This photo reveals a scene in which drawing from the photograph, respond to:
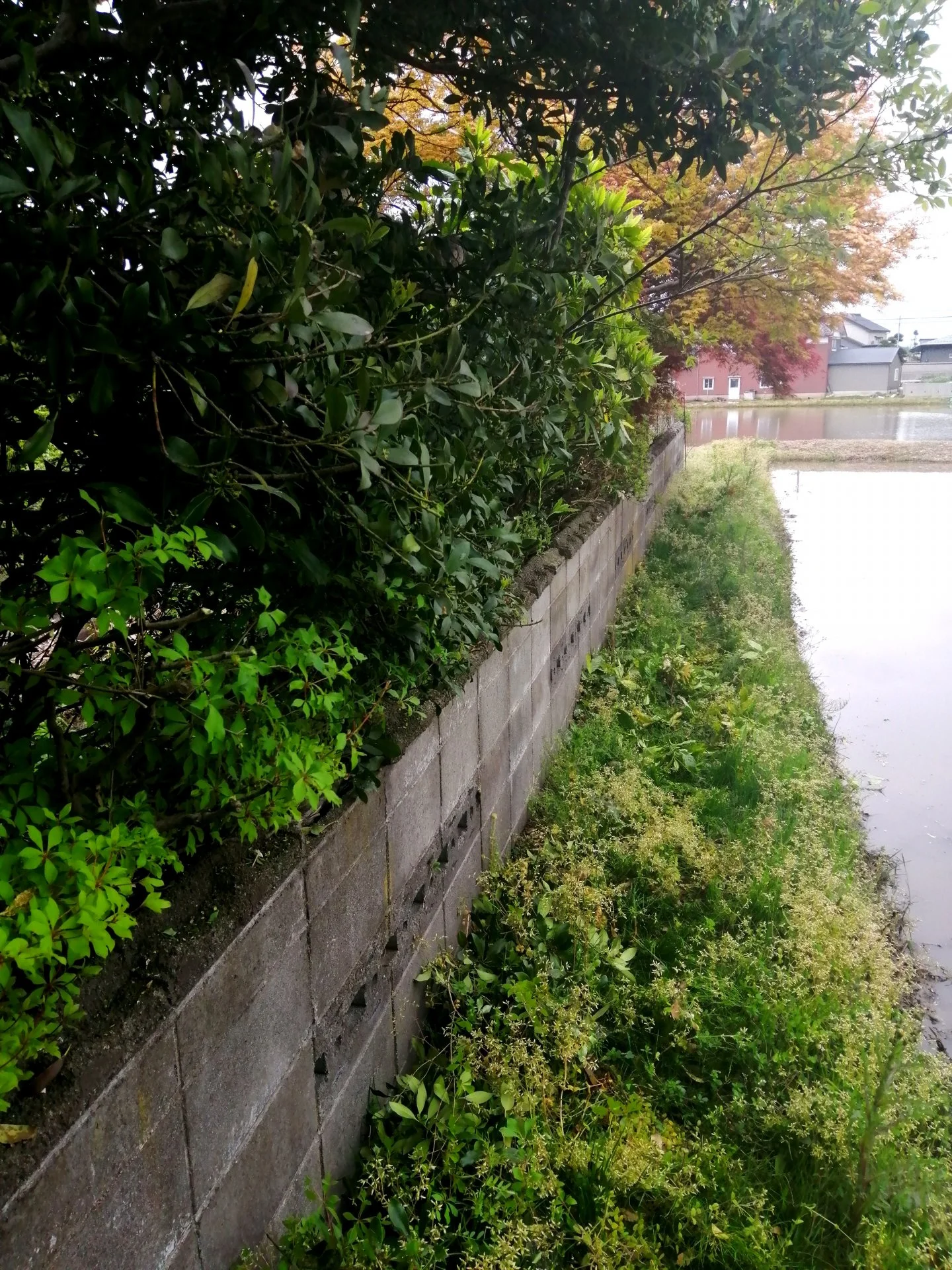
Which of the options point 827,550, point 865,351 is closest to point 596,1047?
point 827,550

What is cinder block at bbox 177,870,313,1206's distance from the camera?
1304mm

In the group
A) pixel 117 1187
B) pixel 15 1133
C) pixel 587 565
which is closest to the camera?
pixel 15 1133

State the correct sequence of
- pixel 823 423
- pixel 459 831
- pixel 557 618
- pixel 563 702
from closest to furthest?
1. pixel 459 831
2. pixel 557 618
3. pixel 563 702
4. pixel 823 423

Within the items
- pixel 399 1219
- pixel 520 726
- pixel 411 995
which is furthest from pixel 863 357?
pixel 399 1219

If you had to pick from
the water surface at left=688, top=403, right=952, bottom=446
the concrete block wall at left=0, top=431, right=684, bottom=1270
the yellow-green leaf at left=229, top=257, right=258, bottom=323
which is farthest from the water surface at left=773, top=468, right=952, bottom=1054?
the water surface at left=688, top=403, right=952, bottom=446

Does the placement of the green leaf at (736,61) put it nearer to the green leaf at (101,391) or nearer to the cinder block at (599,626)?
the green leaf at (101,391)

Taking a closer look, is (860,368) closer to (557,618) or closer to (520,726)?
(557,618)

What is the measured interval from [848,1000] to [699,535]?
21.1 feet

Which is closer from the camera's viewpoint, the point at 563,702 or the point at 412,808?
the point at 412,808

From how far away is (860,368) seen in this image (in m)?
42.1

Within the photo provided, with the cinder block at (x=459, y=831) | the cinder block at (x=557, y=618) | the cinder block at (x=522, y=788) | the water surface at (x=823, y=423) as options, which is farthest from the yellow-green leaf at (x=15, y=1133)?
the water surface at (x=823, y=423)

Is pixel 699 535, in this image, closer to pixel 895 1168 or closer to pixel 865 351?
pixel 895 1168

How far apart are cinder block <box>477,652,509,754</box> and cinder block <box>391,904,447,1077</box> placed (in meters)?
0.63

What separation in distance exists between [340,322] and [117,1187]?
1.28 meters
